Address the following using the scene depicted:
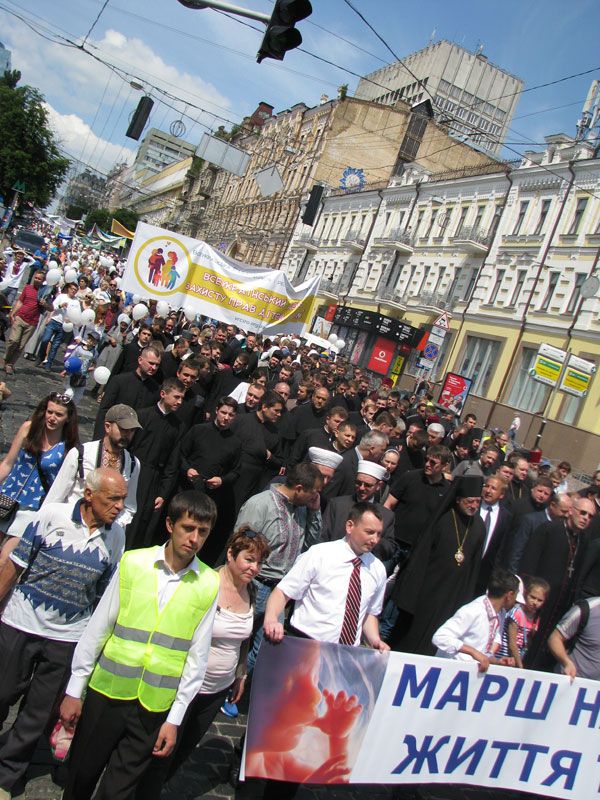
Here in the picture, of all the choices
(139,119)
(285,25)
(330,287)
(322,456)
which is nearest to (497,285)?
(330,287)

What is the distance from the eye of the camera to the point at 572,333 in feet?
100

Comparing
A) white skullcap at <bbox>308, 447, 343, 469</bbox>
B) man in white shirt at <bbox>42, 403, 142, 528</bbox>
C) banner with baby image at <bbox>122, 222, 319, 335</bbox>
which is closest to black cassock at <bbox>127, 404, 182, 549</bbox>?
white skullcap at <bbox>308, 447, 343, 469</bbox>

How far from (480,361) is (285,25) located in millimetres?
29945

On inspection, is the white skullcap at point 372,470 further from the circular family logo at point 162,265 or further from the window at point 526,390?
the window at point 526,390

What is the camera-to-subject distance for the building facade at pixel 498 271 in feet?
103

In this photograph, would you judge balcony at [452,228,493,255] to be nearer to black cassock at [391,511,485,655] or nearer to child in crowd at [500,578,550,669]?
black cassock at [391,511,485,655]

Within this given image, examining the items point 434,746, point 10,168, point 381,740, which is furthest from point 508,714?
point 10,168

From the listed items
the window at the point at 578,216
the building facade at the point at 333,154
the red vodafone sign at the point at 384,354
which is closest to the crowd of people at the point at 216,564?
the window at the point at 578,216

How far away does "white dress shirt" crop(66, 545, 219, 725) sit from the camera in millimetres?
3428

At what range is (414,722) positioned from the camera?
4.77m

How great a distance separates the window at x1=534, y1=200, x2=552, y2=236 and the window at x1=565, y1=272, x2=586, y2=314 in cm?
378

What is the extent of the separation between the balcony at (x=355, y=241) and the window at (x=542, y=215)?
60.1 feet

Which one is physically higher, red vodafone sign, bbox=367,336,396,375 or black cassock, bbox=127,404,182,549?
red vodafone sign, bbox=367,336,396,375

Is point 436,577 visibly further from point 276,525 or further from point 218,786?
point 218,786
